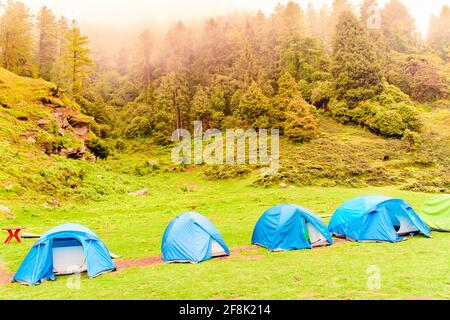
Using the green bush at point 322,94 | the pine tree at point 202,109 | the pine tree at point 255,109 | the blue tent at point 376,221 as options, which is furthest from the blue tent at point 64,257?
the green bush at point 322,94

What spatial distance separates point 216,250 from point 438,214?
11.9 metres

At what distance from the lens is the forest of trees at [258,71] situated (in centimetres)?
5278

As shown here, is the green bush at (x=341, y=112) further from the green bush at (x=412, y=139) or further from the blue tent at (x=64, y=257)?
the blue tent at (x=64, y=257)

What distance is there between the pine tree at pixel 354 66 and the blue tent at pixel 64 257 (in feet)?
153

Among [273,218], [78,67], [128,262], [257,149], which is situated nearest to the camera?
[128,262]

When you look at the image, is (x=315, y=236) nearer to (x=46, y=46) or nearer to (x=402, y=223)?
(x=402, y=223)

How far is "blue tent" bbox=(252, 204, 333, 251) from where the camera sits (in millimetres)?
16922

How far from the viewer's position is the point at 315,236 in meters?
17.5

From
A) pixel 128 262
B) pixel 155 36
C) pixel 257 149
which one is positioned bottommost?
pixel 128 262

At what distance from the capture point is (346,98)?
5481 centimetres
